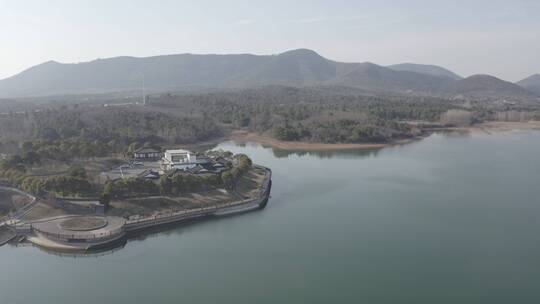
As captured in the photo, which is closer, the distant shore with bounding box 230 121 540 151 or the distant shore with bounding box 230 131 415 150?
the distant shore with bounding box 230 131 415 150

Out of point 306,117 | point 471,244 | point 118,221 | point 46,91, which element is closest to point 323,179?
point 471,244

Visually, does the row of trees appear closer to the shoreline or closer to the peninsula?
the peninsula

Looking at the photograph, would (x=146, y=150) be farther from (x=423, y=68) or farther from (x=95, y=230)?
(x=423, y=68)

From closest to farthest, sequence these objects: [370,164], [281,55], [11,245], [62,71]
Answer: [11,245], [370,164], [62,71], [281,55]

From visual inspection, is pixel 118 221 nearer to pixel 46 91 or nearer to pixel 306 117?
pixel 306 117

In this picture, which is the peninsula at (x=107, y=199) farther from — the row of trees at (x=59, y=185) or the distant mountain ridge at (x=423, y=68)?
the distant mountain ridge at (x=423, y=68)

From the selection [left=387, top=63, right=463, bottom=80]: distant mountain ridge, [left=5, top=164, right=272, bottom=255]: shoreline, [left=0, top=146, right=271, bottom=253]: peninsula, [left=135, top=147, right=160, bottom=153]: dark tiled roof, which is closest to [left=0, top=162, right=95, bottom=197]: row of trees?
[left=0, top=146, right=271, bottom=253]: peninsula
